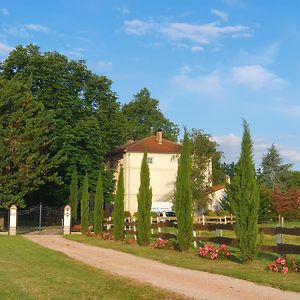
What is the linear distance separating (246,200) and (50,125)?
2694 centimetres

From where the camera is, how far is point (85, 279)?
11.1 meters

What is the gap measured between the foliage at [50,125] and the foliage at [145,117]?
3063cm

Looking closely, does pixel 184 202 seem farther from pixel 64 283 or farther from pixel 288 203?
pixel 288 203

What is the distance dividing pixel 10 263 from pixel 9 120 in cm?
2328

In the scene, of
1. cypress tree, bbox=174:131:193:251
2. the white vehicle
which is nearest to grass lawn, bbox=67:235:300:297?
cypress tree, bbox=174:131:193:251

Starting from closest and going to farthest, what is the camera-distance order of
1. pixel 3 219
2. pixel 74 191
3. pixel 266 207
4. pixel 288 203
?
pixel 3 219 < pixel 74 191 < pixel 266 207 < pixel 288 203

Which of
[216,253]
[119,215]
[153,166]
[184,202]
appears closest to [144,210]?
[119,215]

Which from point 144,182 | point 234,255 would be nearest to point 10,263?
point 234,255

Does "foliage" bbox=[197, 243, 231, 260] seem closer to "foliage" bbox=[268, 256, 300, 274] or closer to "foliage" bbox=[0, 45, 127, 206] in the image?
"foliage" bbox=[268, 256, 300, 274]

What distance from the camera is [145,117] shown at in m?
83.0

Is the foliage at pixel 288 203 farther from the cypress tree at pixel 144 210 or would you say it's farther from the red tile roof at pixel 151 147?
the cypress tree at pixel 144 210

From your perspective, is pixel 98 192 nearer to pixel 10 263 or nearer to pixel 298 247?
pixel 10 263

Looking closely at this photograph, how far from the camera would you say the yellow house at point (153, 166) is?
60.8 metres

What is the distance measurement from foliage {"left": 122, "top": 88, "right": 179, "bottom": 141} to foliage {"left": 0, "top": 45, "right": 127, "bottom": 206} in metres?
30.6
